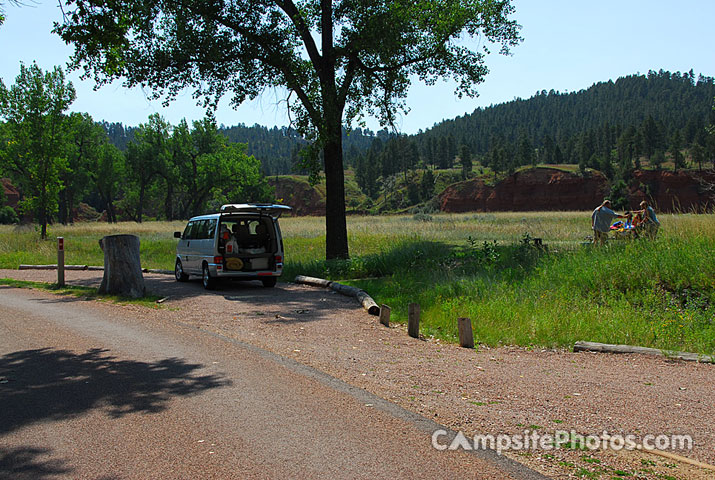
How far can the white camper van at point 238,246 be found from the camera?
15.0 m

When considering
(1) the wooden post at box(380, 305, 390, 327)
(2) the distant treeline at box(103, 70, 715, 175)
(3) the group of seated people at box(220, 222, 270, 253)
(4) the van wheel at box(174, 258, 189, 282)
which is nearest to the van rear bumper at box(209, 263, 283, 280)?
(3) the group of seated people at box(220, 222, 270, 253)

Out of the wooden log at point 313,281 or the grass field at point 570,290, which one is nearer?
the grass field at point 570,290

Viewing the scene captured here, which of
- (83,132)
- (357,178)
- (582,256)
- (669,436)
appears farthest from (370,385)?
(357,178)

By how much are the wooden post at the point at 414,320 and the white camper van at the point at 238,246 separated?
683 centimetres

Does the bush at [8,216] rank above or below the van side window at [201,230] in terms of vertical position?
above

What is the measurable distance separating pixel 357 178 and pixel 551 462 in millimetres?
153590

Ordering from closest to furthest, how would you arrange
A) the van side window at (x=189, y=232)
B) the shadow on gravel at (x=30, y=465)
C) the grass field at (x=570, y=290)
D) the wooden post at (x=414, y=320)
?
the shadow on gravel at (x=30, y=465), the grass field at (x=570, y=290), the wooden post at (x=414, y=320), the van side window at (x=189, y=232)

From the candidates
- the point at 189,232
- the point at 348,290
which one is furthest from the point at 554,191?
the point at 348,290

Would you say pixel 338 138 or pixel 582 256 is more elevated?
pixel 338 138

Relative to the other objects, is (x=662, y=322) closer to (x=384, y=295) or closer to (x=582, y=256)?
(x=582, y=256)

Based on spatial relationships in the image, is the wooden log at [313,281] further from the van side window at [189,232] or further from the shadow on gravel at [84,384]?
the shadow on gravel at [84,384]

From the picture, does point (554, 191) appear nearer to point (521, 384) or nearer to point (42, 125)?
point (42, 125)

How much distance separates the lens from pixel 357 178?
156625 millimetres

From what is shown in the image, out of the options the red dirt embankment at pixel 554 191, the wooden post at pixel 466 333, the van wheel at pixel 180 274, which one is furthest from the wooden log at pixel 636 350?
the red dirt embankment at pixel 554 191
